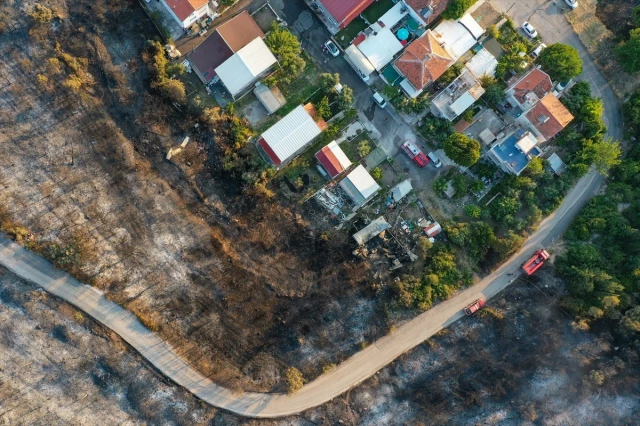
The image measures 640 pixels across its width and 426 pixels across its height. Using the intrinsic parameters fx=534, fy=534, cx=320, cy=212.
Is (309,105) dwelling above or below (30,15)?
below

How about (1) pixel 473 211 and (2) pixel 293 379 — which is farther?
(1) pixel 473 211

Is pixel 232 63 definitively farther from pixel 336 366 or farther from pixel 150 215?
pixel 336 366

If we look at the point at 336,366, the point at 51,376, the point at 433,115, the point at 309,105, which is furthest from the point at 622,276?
the point at 51,376

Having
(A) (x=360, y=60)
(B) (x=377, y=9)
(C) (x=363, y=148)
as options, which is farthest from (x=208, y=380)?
(B) (x=377, y=9)

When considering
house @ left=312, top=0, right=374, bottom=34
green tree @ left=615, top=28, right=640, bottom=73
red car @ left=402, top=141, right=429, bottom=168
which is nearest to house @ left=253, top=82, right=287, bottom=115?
house @ left=312, top=0, right=374, bottom=34

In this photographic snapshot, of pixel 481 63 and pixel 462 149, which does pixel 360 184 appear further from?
pixel 481 63

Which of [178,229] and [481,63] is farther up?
[178,229]
